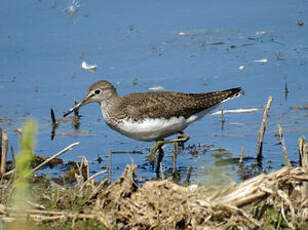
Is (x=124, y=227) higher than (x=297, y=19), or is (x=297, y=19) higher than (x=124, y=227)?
(x=297, y=19)

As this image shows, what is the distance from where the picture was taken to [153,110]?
8.25 m

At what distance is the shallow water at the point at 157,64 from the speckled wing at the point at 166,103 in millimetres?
558

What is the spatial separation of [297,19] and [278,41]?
1.17m

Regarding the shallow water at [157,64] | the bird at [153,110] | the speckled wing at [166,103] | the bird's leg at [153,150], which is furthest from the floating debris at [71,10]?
the bird's leg at [153,150]

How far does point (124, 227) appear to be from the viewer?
18.4 ft

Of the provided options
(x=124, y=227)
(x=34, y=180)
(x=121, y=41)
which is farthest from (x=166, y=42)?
(x=124, y=227)

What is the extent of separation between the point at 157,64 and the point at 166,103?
327 cm

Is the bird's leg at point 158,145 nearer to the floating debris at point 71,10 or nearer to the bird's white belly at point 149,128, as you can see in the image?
the bird's white belly at point 149,128

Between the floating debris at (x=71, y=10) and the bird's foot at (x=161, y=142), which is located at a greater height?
the floating debris at (x=71, y=10)

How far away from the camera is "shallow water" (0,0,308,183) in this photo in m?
8.91

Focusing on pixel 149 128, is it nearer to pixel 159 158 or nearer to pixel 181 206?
pixel 159 158

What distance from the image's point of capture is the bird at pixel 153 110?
8.13 metres

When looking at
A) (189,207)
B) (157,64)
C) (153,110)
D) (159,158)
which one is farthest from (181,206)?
(157,64)

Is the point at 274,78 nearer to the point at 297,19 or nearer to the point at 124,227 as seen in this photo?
the point at 297,19
